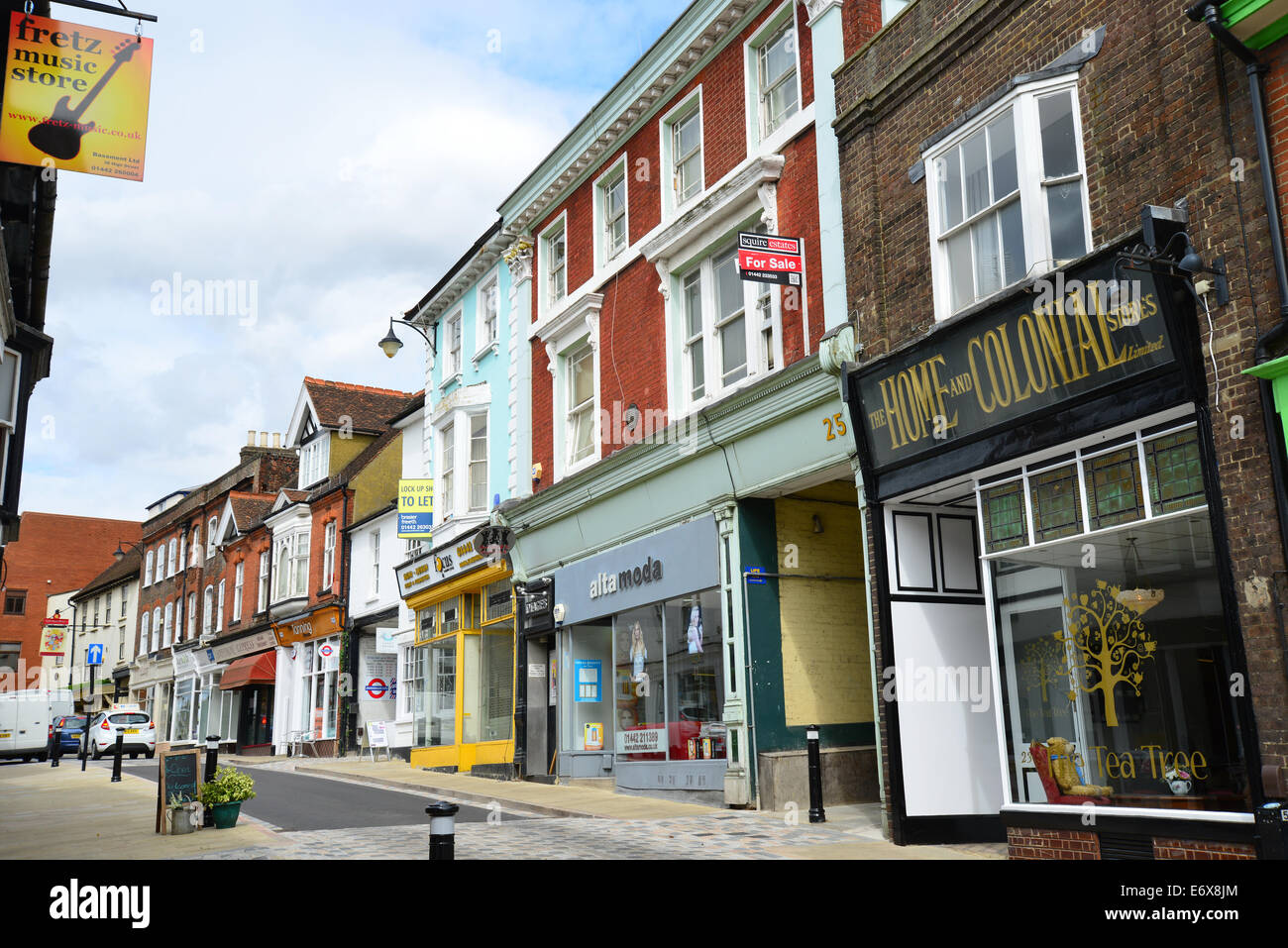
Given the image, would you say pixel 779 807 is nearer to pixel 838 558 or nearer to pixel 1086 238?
pixel 838 558

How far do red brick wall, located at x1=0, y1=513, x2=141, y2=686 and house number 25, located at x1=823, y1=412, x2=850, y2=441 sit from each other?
6276 centimetres

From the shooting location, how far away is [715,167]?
15.8 m

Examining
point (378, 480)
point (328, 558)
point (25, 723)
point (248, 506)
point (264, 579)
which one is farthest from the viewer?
point (248, 506)

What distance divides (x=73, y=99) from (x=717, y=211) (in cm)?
806

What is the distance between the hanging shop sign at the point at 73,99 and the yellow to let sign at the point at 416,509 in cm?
1407

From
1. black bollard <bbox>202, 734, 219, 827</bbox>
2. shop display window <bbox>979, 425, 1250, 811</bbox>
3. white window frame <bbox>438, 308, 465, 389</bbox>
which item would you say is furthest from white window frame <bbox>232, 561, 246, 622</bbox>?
shop display window <bbox>979, 425, 1250, 811</bbox>

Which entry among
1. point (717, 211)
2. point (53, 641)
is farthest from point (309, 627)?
point (53, 641)

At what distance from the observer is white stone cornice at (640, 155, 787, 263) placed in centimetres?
1436

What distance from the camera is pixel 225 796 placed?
1237 cm

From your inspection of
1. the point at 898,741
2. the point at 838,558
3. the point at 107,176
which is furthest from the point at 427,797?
the point at 107,176

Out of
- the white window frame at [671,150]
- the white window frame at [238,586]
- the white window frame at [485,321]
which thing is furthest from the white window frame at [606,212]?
the white window frame at [238,586]

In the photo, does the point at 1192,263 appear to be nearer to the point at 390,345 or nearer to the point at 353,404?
the point at 390,345

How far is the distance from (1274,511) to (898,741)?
467 cm

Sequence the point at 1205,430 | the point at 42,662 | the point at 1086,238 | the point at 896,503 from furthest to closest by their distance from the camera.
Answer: the point at 42,662
the point at 896,503
the point at 1086,238
the point at 1205,430
